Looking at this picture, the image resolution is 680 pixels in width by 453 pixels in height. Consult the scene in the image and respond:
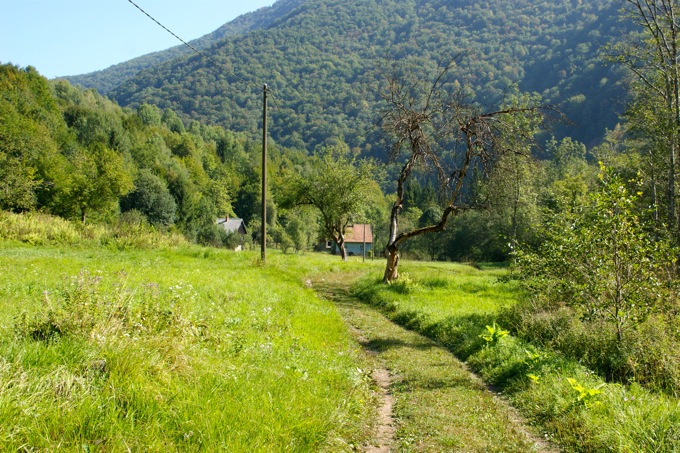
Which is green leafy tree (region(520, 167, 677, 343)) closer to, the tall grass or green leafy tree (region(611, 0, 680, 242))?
green leafy tree (region(611, 0, 680, 242))

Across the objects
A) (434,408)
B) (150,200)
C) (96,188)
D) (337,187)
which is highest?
(337,187)

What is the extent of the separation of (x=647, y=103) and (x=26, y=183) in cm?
4157

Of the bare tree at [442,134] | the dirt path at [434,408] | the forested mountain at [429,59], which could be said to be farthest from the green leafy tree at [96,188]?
the dirt path at [434,408]

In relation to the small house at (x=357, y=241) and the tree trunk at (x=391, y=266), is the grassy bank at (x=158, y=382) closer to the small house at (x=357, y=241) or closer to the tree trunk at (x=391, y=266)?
the tree trunk at (x=391, y=266)

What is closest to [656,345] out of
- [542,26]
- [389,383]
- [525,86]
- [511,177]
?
[389,383]

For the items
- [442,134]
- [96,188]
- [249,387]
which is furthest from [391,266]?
[96,188]

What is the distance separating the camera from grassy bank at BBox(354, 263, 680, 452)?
4570mm

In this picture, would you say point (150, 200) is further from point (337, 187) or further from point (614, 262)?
point (614, 262)

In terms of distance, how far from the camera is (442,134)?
661 inches

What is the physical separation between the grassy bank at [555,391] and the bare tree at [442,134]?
5.37 meters

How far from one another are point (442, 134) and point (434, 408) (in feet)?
41.8

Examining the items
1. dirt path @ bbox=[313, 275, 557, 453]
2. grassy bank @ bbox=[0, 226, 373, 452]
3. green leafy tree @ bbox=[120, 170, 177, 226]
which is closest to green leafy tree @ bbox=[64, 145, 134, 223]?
green leafy tree @ bbox=[120, 170, 177, 226]

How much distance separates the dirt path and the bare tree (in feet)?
26.6

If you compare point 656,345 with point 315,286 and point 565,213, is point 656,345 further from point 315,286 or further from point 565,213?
point 315,286
